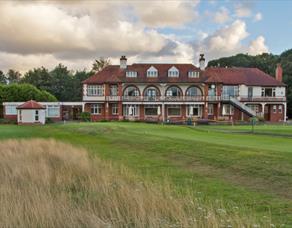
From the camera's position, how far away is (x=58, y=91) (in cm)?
9762

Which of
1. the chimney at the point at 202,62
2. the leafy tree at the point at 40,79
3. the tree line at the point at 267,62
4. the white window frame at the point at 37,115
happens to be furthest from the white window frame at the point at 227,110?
the leafy tree at the point at 40,79

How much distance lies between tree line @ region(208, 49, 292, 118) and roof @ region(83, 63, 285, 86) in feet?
26.1

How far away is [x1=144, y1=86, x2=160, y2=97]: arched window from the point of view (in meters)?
65.8

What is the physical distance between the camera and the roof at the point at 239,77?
217ft

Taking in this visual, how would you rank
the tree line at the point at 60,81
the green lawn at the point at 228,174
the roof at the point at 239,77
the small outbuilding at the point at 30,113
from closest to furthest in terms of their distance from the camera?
the green lawn at the point at 228,174, the small outbuilding at the point at 30,113, the roof at the point at 239,77, the tree line at the point at 60,81

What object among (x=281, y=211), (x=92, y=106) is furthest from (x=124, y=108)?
(x=281, y=211)

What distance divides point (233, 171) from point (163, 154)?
207 inches

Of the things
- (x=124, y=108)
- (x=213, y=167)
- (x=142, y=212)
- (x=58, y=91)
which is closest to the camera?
(x=142, y=212)

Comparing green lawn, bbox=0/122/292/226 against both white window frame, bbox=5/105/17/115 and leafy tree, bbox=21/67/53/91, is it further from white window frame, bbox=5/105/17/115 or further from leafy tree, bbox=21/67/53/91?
leafy tree, bbox=21/67/53/91

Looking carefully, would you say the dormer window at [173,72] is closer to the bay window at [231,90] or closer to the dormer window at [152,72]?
the dormer window at [152,72]

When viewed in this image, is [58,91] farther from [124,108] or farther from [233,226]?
[233,226]

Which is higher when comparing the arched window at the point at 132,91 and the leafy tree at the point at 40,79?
the leafy tree at the point at 40,79

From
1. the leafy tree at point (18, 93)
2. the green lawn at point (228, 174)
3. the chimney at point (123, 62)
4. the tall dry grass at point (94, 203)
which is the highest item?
the chimney at point (123, 62)

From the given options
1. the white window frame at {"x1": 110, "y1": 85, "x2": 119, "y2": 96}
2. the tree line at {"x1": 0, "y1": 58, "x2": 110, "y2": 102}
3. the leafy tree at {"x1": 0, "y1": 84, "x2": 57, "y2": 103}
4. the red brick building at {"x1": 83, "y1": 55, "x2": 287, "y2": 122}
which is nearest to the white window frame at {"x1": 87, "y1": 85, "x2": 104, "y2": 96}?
the red brick building at {"x1": 83, "y1": 55, "x2": 287, "y2": 122}
